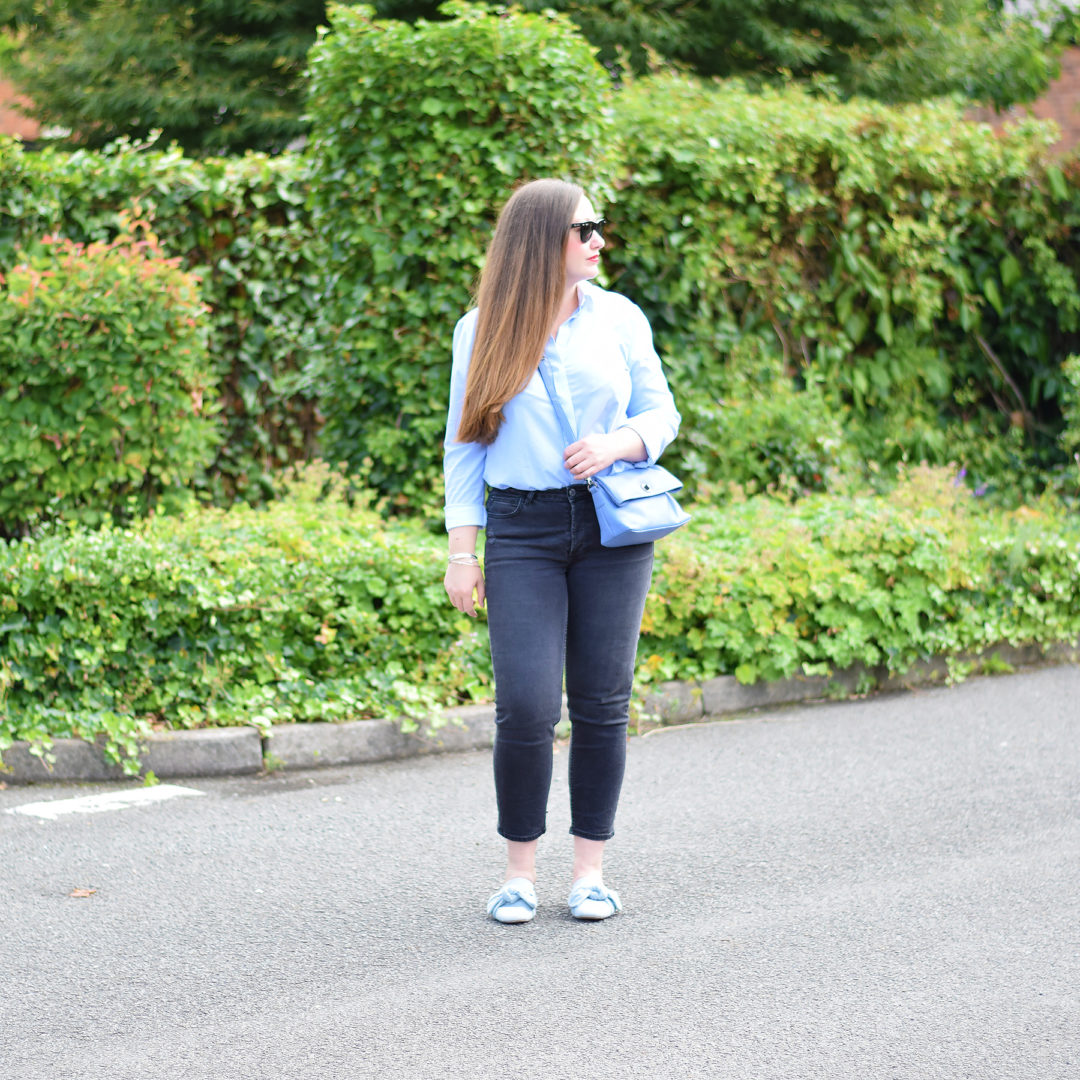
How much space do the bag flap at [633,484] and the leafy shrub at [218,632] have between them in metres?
2.31

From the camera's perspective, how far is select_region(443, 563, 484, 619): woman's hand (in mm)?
3439

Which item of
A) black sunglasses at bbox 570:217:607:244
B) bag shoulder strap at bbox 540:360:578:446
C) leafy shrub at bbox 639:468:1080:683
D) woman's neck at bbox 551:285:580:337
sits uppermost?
black sunglasses at bbox 570:217:607:244

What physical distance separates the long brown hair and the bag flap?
0.33 m

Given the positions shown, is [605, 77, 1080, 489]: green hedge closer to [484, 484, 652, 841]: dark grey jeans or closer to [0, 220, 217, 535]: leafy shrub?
[0, 220, 217, 535]: leafy shrub

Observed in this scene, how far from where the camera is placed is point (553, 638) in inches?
134

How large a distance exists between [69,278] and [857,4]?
10.3m

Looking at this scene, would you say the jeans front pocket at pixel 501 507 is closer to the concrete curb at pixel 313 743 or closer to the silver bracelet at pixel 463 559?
the silver bracelet at pixel 463 559

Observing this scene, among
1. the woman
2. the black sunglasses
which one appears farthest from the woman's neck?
the black sunglasses

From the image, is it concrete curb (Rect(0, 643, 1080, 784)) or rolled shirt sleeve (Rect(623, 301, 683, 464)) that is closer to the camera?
rolled shirt sleeve (Rect(623, 301, 683, 464))

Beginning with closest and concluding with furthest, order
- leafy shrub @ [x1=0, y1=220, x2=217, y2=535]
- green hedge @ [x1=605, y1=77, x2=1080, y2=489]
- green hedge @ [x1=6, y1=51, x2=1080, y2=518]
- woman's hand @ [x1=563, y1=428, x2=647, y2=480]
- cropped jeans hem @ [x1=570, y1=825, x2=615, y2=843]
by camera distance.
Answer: woman's hand @ [x1=563, y1=428, x2=647, y2=480], cropped jeans hem @ [x1=570, y1=825, x2=615, y2=843], leafy shrub @ [x1=0, y1=220, x2=217, y2=535], green hedge @ [x1=6, y1=51, x2=1080, y2=518], green hedge @ [x1=605, y1=77, x2=1080, y2=489]

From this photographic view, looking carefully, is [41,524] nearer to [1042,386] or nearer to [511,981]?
[511,981]

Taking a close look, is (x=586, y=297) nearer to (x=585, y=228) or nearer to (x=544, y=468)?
(x=585, y=228)

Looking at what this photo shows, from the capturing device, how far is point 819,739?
218 inches

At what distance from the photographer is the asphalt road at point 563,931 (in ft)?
9.37
